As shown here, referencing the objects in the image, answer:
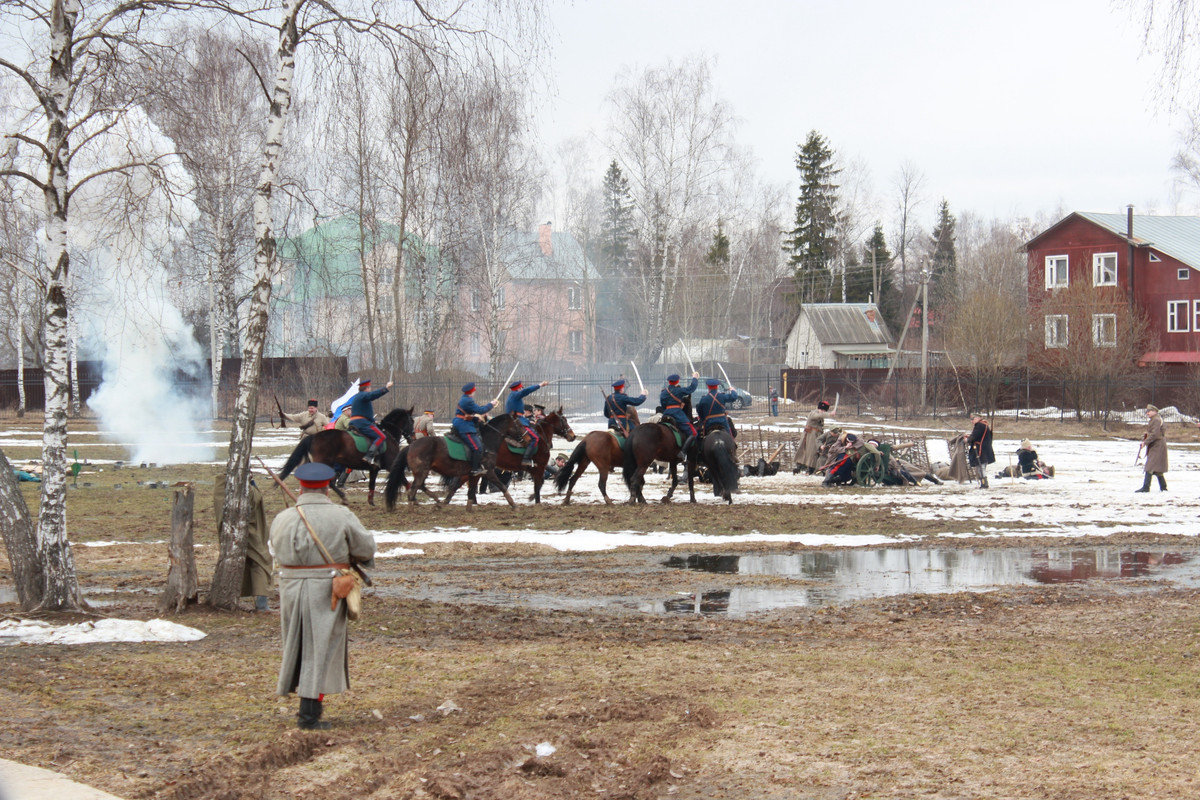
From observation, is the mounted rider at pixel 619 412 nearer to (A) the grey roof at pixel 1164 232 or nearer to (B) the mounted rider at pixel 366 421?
(B) the mounted rider at pixel 366 421

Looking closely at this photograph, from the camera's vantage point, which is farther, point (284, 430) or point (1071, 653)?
point (284, 430)

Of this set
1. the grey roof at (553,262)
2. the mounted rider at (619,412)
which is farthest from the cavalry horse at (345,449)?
the grey roof at (553,262)

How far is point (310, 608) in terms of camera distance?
246 inches

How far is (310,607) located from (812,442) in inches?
775

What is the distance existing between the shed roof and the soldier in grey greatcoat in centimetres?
5374

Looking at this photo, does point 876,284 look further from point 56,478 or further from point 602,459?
point 56,478

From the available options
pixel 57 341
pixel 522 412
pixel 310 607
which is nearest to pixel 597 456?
pixel 522 412

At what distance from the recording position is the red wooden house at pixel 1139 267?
50781 millimetres

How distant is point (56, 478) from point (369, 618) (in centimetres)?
300

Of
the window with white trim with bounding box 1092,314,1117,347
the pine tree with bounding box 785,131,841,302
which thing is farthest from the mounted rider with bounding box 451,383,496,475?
the pine tree with bounding box 785,131,841,302

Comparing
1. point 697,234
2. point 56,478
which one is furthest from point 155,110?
point 697,234

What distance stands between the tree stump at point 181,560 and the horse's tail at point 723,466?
10570 millimetres

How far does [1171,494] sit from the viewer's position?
2044cm

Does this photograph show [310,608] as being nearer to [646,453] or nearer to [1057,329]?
[646,453]
